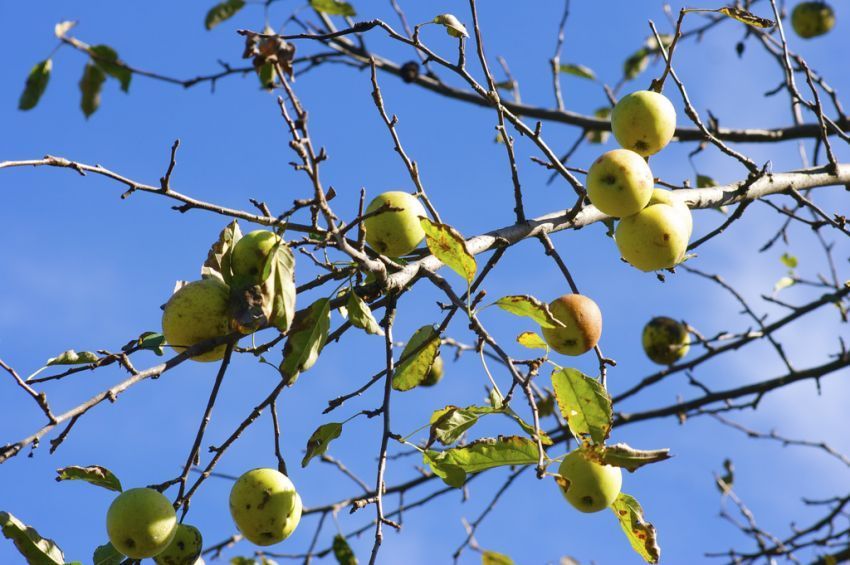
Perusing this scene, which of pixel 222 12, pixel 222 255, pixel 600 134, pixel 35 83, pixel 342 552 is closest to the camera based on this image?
pixel 222 255

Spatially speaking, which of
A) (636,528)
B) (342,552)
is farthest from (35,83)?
(636,528)

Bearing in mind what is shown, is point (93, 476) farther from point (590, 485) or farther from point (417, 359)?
point (590, 485)

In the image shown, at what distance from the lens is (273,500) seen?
229cm

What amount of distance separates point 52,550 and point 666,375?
3.23m

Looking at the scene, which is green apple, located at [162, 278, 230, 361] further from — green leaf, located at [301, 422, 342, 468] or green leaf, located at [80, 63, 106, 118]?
green leaf, located at [80, 63, 106, 118]

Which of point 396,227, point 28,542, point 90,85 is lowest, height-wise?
point 28,542

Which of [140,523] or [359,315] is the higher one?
[359,315]

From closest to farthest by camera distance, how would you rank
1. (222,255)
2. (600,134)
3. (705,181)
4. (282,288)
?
(282,288)
(222,255)
(705,181)
(600,134)

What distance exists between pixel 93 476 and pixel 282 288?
0.72 m

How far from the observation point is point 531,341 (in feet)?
8.16

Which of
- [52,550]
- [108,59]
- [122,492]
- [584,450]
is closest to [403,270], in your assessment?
[584,450]

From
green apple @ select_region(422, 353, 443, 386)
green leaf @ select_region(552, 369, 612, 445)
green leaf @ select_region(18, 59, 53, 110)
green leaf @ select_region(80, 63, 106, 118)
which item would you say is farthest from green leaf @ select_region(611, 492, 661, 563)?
green leaf @ select_region(80, 63, 106, 118)

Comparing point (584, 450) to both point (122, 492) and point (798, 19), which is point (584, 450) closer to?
point (122, 492)

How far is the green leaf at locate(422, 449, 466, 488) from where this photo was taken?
2273mm
